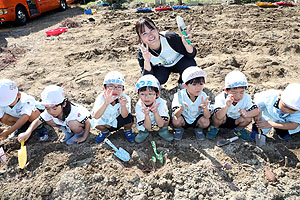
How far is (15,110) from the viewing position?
118 inches

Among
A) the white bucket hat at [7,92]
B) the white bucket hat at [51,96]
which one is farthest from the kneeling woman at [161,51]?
the white bucket hat at [7,92]

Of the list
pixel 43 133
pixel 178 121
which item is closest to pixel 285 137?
pixel 178 121

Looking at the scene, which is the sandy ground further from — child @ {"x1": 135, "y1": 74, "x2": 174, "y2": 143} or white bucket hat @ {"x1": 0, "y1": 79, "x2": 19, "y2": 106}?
white bucket hat @ {"x1": 0, "y1": 79, "x2": 19, "y2": 106}

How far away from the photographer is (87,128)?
3014 mm

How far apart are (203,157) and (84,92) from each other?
2.30m

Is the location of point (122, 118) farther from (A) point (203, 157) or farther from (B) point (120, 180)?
(A) point (203, 157)

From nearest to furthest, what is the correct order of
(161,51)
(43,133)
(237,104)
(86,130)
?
(237,104) → (86,130) → (43,133) → (161,51)

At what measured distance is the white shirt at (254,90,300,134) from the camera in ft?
8.95

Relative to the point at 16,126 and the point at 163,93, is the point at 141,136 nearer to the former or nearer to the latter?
the point at 163,93

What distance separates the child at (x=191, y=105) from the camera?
268cm

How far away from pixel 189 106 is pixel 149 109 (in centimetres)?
55

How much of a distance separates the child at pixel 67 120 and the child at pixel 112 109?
17 cm

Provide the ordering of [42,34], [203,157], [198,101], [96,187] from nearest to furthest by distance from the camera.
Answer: [96,187] → [203,157] → [198,101] → [42,34]

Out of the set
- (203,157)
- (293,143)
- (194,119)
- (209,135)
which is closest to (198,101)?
(194,119)
